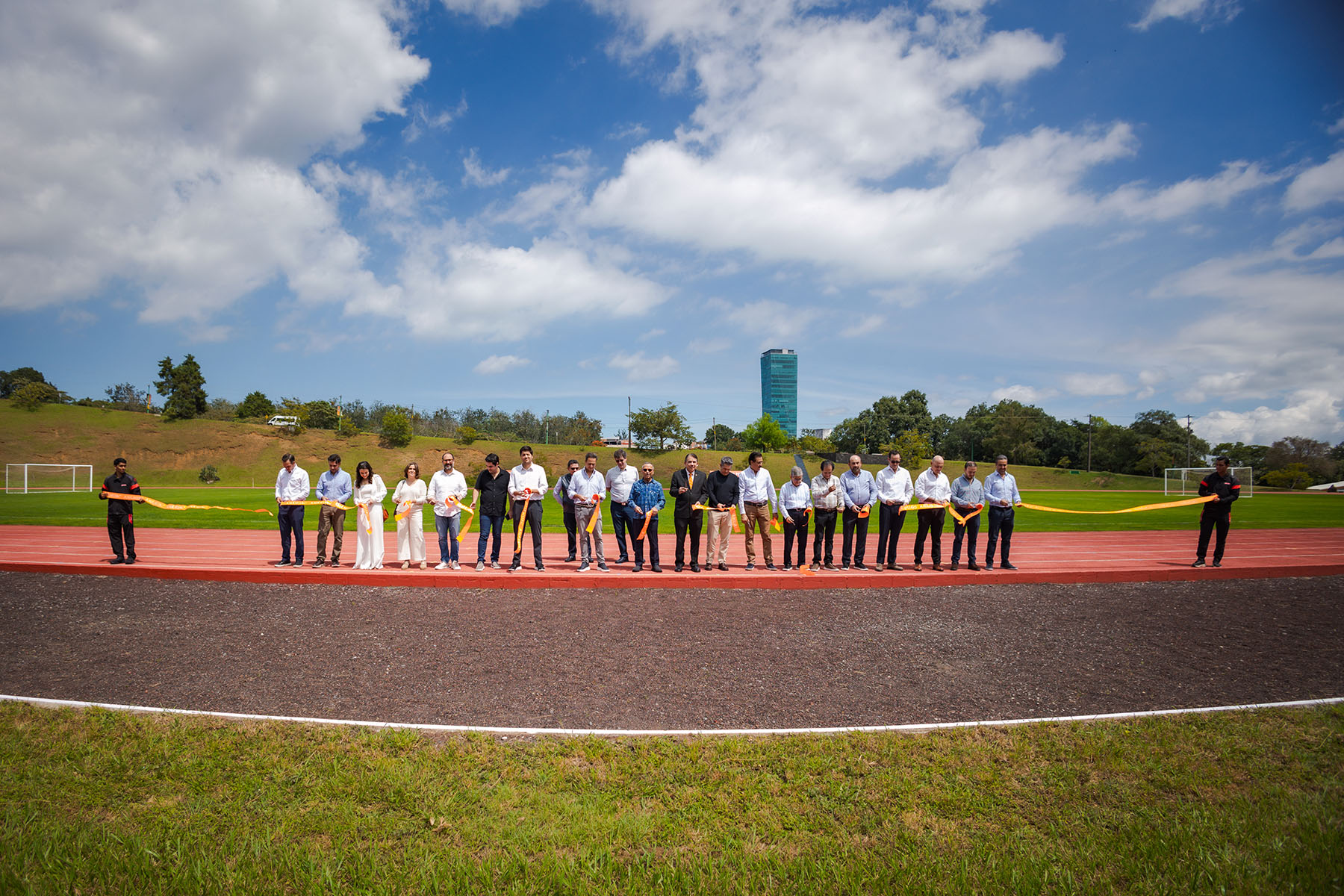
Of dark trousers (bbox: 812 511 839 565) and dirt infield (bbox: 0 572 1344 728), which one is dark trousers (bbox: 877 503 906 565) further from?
dirt infield (bbox: 0 572 1344 728)

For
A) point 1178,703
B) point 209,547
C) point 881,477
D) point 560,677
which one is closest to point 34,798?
point 560,677

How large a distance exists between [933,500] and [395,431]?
69150 millimetres

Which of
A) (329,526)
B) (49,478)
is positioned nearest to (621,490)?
(329,526)

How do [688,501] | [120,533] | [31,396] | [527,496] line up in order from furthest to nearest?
1. [31,396]
2. [120,533]
3. [527,496]
4. [688,501]

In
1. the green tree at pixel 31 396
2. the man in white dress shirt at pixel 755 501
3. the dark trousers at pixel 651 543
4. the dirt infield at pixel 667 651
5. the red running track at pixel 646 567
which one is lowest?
the dirt infield at pixel 667 651

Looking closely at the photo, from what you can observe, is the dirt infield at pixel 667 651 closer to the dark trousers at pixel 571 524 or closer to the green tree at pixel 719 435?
the dark trousers at pixel 571 524

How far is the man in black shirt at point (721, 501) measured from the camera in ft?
32.6

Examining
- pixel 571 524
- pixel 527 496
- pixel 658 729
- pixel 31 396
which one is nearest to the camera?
pixel 658 729

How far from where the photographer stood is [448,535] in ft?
33.3

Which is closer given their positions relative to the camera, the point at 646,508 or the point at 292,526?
the point at 646,508

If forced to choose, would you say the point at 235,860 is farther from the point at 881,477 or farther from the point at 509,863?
the point at 881,477

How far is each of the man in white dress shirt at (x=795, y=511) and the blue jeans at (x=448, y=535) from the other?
5129mm

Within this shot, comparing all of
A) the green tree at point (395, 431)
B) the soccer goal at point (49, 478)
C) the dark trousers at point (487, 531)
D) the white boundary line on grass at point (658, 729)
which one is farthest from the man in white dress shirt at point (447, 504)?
the green tree at point (395, 431)

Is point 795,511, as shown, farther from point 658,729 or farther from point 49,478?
point 49,478
